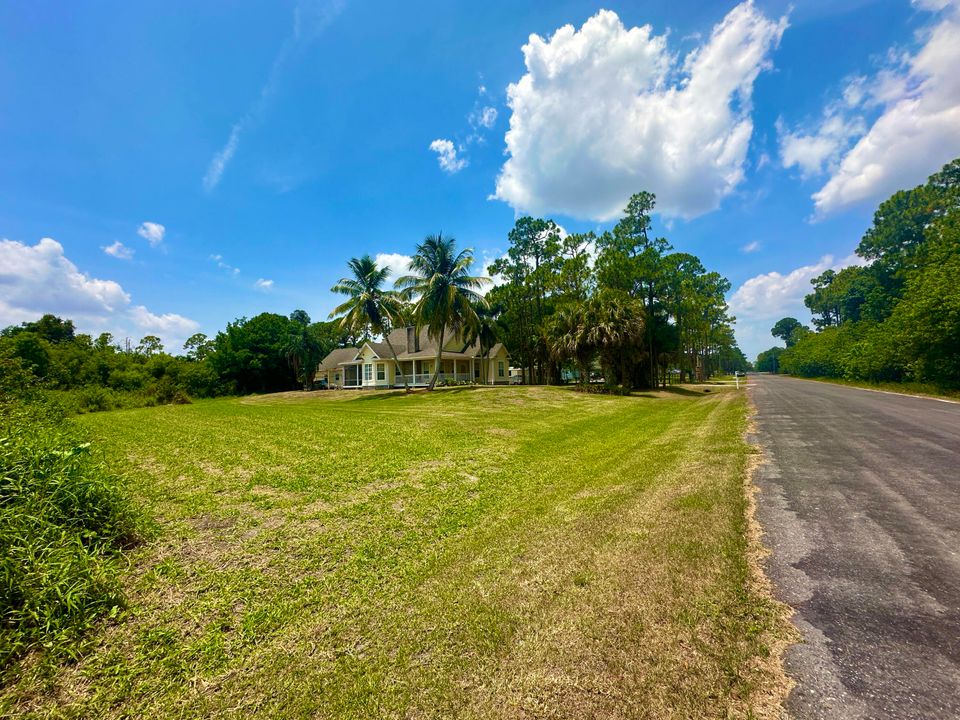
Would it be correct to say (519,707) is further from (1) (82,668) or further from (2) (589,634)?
(1) (82,668)

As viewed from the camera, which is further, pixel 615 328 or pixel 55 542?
pixel 615 328

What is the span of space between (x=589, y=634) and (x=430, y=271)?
28.2 meters

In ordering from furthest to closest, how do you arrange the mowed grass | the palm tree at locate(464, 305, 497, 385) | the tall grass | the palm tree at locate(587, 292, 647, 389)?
the palm tree at locate(464, 305, 497, 385), the palm tree at locate(587, 292, 647, 389), the tall grass, the mowed grass

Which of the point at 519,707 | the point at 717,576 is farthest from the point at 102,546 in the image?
the point at 717,576

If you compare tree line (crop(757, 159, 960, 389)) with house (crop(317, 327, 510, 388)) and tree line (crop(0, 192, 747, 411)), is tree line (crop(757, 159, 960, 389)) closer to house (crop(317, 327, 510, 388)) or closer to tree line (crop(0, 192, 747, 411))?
tree line (crop(0, 192, 747, 411))

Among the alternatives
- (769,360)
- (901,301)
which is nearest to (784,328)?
(769,360)

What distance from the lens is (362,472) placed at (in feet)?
22.5

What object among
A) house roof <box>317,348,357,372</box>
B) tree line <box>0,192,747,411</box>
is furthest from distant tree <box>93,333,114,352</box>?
house roof <box>317,348,357,372</box>

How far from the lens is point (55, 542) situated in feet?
10.4

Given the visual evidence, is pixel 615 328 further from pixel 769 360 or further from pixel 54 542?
pixel 769 360

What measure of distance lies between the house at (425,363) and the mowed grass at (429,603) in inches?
1178

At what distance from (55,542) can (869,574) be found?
695cm

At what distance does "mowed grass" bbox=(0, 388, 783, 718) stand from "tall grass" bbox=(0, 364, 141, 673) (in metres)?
0.22

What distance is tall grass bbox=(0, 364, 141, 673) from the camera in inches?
102
